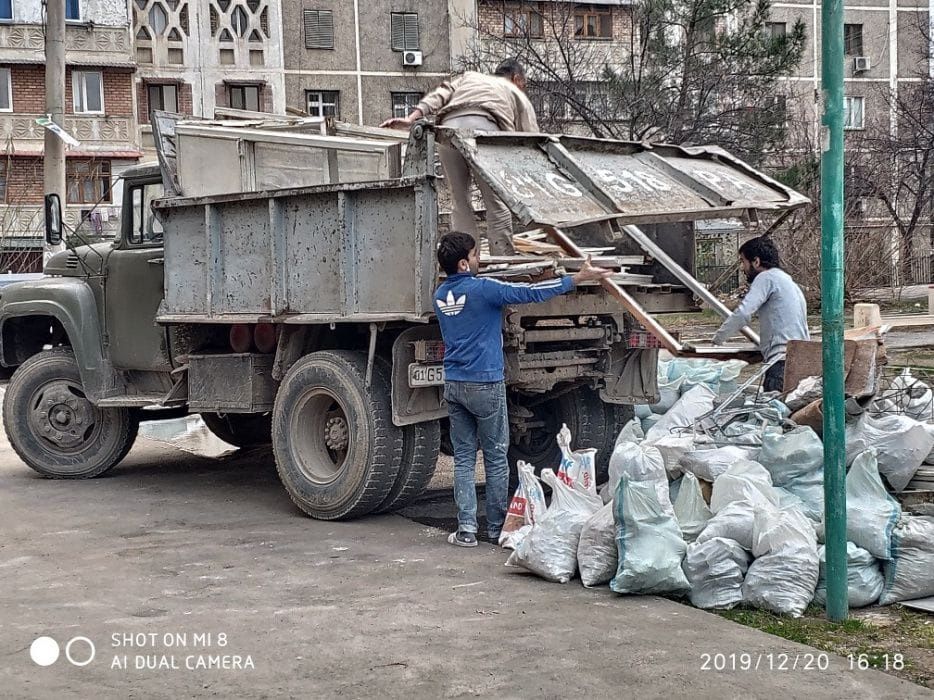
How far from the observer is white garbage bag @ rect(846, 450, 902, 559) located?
5.36m

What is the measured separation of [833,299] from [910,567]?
1.29 metres

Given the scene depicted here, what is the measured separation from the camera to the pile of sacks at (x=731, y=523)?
528 centimetres

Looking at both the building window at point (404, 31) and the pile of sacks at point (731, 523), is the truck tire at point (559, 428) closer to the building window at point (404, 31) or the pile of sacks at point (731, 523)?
the pile of sacks at point (731, 523)

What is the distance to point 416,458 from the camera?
736 centimetres

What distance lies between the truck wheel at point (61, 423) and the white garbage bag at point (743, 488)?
5.26m

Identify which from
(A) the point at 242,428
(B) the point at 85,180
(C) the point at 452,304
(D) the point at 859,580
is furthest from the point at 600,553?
(B) the point at 85,180

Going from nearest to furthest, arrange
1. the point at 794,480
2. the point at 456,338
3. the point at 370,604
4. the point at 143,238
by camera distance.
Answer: the point at 370,604 < the point at 794,480 < the point at 456,338 < the point at 143,238

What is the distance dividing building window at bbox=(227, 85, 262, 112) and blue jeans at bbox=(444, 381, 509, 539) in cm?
3545

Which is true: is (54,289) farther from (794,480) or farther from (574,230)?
(794,480)

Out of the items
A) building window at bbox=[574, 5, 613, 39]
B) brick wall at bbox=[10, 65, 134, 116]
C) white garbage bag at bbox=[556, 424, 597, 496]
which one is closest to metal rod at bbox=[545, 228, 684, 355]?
white garbage bag at bbox=[556, 424, 597, 496]

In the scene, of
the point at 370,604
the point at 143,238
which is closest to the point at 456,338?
the point at 370,604

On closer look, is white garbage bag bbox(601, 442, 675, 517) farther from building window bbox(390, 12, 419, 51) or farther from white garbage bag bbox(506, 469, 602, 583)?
building window bbox(390, 12, 419, 51)

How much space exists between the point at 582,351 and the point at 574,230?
893mm

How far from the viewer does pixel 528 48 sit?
22578 mm
